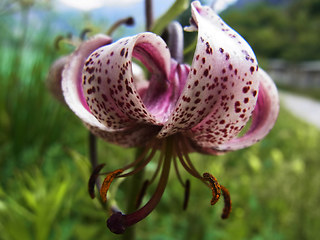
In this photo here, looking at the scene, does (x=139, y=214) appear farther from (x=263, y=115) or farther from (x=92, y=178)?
(x=263, y=115)

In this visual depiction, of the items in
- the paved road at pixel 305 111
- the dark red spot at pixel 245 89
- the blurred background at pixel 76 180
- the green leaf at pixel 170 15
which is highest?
the green leaf at pixel 170 15

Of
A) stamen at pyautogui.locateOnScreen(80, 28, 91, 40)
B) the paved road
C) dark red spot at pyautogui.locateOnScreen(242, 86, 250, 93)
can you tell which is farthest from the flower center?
the paved road

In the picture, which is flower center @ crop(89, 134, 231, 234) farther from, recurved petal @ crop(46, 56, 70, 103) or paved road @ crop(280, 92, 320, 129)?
paved road @ crop(280, 92, 320, 129)

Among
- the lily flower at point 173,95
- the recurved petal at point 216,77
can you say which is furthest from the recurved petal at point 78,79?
the recurved petal at point 216,77

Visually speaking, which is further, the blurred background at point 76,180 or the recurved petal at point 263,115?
the blurred background at point 76,180

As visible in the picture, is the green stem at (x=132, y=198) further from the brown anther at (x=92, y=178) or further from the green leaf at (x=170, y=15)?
the green leaf at (x=170, y=15)

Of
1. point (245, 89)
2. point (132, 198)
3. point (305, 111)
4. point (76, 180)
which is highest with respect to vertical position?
point (245, 89)

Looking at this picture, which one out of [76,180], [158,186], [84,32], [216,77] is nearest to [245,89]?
[216,77]

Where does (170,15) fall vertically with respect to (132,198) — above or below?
above
